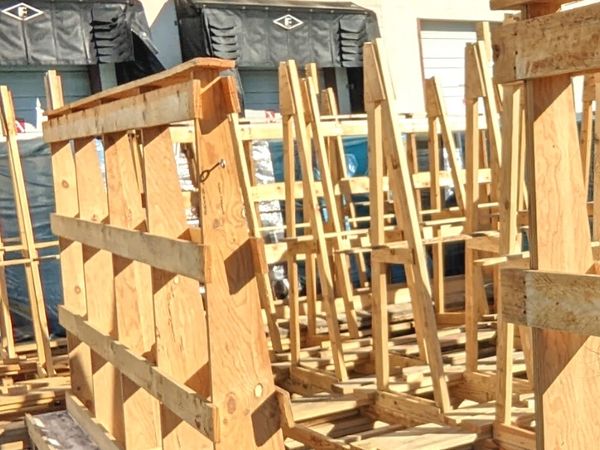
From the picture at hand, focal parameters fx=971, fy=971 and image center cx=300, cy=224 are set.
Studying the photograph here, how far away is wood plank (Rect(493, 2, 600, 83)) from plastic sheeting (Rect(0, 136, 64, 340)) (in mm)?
8165

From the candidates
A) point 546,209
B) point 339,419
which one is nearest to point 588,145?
point 339,419

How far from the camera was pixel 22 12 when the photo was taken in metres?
11.6

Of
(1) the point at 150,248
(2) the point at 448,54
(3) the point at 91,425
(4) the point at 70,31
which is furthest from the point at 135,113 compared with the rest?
(2) the point at 448,54

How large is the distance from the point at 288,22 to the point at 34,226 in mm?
4797

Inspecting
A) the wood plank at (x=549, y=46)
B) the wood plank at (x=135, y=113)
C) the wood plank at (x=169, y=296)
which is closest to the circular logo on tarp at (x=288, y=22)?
the wood plank at (x=135, y=113)

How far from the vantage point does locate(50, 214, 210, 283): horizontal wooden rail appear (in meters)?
3.52

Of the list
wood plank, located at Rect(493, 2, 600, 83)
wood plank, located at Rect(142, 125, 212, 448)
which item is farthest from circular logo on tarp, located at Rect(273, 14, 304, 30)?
wood plank, located at Rect(493, 2, 600, 83)

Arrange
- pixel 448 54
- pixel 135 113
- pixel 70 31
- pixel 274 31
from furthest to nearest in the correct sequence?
pixel 448 54 < pixel 274 31 < pixel 70 31 < pixel 135 113

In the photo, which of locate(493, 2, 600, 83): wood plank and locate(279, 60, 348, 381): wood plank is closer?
locate(493, 2, 600, 83): wood plank

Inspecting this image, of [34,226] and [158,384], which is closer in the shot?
[158,384]

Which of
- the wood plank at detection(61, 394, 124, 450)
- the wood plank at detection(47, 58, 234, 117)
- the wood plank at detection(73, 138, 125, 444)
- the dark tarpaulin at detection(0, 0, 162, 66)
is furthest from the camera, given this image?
the dark tarpaulin at detection(0, 0, 162, 66)

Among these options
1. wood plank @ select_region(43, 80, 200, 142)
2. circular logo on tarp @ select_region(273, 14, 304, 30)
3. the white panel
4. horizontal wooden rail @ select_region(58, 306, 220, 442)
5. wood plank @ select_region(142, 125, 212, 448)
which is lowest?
horizontal wooden rail @ select_region(58, 306, 220, 442)

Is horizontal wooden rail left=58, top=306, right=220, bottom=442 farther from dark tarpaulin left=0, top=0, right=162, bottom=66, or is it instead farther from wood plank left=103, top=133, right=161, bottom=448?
dark tarpaulin left=0, top=0, right=162, bottom=66

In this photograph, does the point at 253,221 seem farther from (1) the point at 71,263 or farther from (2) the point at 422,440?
(2) the point at 422,440
